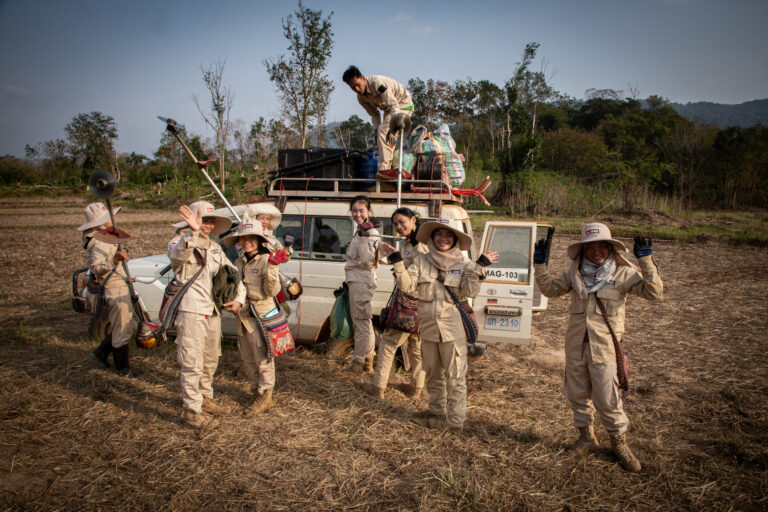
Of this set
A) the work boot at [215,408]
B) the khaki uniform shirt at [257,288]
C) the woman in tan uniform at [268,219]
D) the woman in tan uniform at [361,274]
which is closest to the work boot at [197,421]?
the work boot at [215,408]

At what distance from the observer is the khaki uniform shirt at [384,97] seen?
16.8 feet

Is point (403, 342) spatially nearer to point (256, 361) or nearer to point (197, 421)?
point (256, 361)

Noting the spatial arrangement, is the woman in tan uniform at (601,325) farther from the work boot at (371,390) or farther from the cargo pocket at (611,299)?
the work boot at (371,390)

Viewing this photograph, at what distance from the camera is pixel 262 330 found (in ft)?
12.6

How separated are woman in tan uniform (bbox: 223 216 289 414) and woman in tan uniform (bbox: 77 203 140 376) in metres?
1.55

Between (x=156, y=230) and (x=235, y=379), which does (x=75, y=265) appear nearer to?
(x=156, y=230)

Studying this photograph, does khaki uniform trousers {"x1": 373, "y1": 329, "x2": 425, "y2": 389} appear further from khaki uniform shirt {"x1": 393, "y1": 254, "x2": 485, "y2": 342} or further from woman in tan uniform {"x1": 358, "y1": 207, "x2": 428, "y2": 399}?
khaki uniform shirt {"x1": 393, "y1": 254, "x2": 485, "y2": 342}

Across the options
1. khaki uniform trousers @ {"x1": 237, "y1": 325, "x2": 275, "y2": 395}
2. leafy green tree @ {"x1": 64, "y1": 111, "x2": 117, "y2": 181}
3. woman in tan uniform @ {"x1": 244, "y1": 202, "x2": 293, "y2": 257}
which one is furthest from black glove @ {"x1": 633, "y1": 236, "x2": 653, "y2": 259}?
leafy green tree @ {"x1": 64, "y1": 111, "x2": 117, "y2": 181}

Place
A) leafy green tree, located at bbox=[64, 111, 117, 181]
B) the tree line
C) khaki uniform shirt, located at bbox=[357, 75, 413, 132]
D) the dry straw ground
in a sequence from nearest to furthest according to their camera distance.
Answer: the dry straw ground, khaki uniform shirt, located at bbox=[357, 75, 413, 132], the tree line, leafy green tree, located at bbox=[64, 111, 117, 181]

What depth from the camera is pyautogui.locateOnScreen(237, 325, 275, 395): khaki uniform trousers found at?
388cm

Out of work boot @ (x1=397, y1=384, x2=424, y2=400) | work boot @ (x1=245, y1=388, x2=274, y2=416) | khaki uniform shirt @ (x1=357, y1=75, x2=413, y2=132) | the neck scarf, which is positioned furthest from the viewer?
khaki uniform shirt @ (x1=357, y1=75, x2=413, y2=132)

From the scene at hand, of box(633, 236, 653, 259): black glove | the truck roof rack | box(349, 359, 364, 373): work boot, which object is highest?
the truck roof rack

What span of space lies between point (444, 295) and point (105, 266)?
142 inches

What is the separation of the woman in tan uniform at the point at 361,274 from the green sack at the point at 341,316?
0.21ft
